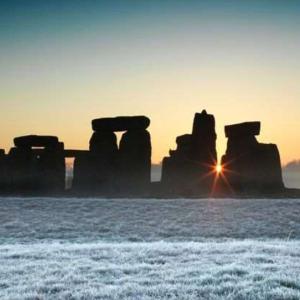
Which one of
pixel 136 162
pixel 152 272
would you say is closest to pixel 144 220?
pixel 152 272

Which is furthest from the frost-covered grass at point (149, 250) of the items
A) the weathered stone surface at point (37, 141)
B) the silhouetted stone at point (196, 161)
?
the weathered stone surface at point (37, 141)

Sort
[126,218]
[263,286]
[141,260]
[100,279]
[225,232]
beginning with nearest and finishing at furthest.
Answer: [263,286] < [100,279] < [141,260] < [225,232] < [126,218]

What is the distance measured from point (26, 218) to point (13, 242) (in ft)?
17.4

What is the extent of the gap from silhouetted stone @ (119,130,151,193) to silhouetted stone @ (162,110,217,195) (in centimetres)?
226

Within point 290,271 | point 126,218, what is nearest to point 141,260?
point 290,271

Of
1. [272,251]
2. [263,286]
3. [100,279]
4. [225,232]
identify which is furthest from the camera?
[225,232]

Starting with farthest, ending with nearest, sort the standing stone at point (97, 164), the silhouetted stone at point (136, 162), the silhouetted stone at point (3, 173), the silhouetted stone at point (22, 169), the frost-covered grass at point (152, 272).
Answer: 1. the silhouetted stone at point (3, 173)
2. the silhouetted stone at point (22, 169)
3. the standing stone at point (97, 164)
4. the silhouetted stone at point (136, 162)
5. the frost-covered grass at point (152, 272)

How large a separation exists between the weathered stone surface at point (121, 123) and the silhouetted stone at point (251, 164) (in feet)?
23.2

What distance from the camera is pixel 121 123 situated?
43281 mm

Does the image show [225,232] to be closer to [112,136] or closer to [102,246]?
[102,246]

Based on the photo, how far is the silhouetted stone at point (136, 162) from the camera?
4162 centimetres

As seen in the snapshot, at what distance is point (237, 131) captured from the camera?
141 ft

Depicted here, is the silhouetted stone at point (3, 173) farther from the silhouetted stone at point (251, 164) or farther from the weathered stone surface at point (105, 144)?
the silhouetted stone at point (251, 164)

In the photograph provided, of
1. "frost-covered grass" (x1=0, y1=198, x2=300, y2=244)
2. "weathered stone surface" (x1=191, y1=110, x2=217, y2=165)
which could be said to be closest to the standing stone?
"weathered stone surface" (x1=191, y1=110, x2=217, y2=165)
